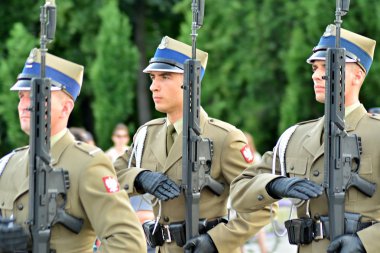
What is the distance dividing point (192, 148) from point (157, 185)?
0.42 m

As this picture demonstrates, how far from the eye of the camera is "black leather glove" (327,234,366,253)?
747cm

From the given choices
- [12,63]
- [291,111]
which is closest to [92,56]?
[12,63]

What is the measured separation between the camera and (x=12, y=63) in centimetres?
2502

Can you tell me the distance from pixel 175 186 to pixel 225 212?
570 mm

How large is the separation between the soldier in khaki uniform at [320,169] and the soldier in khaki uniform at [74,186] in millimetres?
1118

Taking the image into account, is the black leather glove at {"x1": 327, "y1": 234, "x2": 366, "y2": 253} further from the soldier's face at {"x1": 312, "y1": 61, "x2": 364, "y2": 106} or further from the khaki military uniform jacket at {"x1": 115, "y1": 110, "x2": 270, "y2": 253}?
the khaki military uniform jacket at {"x1": 115, "y1": 110, "x2": 270, "y2": 253}

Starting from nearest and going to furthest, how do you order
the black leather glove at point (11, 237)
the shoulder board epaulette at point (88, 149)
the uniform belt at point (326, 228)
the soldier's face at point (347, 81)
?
1. the black leather glove at point (11, 237)
2. the shoulder board epaulette at point (88, 149)
3. the uniform belt at point (326, 228)
4. the soldier's face at point (347, 81)

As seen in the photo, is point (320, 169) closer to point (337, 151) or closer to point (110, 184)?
point (337, 151)

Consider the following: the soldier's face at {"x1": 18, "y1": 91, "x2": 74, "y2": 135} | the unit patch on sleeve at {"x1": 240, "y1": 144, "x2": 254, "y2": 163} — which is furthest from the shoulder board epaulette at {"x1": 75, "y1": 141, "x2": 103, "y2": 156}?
the unit patch on sleeve at {"x1": 240, "y1": 144, "x2": 254, "y2": 163}

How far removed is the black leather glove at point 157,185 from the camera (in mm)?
8344

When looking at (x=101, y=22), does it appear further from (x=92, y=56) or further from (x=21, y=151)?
(x=21, y=151)

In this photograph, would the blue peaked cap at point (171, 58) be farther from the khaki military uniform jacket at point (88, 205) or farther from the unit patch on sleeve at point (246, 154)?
the khaki military uniform jacket at point (88, 205)

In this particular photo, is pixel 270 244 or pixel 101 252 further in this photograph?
pixel 270 244

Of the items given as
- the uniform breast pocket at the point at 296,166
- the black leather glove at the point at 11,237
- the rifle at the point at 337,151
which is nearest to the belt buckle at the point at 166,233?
the uniform breast pocket at the point at 296,166
